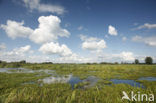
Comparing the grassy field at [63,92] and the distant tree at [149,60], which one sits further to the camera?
the distant tree at [149,60]

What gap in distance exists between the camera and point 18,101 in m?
5.65

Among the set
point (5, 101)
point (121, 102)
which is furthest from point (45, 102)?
point (121, 102)

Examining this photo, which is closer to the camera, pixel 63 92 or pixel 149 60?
pixel 63 92

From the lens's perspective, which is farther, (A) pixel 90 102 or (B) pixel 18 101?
(A) pixel 90 102

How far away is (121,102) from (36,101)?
7017mm

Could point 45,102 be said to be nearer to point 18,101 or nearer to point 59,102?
point 59,102

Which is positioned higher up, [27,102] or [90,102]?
[27,102]

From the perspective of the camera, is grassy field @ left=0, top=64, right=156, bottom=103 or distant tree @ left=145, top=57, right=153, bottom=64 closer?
grassy field @ left=0, top=64, right=156, bottom=103

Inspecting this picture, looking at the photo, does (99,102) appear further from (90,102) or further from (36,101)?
(36,101)

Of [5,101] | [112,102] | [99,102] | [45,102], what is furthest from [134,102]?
[5,101]

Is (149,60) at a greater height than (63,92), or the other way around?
(149,60)

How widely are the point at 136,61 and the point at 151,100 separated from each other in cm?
14986

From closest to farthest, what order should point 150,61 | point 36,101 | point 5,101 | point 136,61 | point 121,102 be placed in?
1. point 5,101
2. point 121,102
3. point 36,101
4. point 150,61
5. point 136,61

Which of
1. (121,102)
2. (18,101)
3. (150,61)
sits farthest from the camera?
(150,61)
